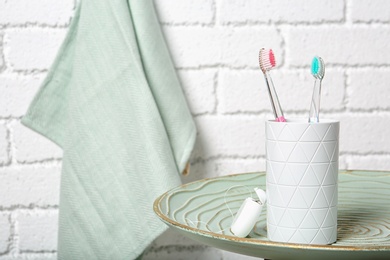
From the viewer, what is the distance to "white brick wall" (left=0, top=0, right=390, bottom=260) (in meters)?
1.02

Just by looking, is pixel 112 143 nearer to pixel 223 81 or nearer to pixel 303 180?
pixel 223 81

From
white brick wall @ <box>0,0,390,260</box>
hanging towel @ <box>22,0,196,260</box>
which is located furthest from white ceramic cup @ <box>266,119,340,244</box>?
white brick wall @ <box>0,0,390,260</box>

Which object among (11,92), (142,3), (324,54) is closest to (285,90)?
(324,54)

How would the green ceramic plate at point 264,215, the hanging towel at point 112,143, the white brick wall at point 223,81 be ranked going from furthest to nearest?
the white brick wall at point 223,81 → the hanging towel at point 112,143 → the green ceramic plate at point 264,215

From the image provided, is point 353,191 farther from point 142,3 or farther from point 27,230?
point 27,230

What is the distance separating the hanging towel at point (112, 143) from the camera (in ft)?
2.92

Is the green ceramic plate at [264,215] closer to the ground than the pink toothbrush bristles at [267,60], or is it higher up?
closer to the ground

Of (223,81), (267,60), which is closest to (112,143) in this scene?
(223,81)

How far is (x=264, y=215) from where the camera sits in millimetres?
683

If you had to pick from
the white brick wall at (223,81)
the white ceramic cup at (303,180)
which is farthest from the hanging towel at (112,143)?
the white ceramic cup at (303,180)

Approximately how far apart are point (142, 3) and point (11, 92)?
0.97 feet

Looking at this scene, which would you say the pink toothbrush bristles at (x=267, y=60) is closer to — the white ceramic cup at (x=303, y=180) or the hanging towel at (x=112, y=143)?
the white ceramic cup at (x=303, y=180)

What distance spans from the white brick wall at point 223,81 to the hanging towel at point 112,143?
0.12 meters

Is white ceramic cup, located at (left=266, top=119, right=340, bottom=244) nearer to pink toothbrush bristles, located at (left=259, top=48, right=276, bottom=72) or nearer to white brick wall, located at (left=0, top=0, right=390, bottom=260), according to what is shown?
pink toothbrush bristles, located at (left=259, top=48, right=276, bottom=72)
